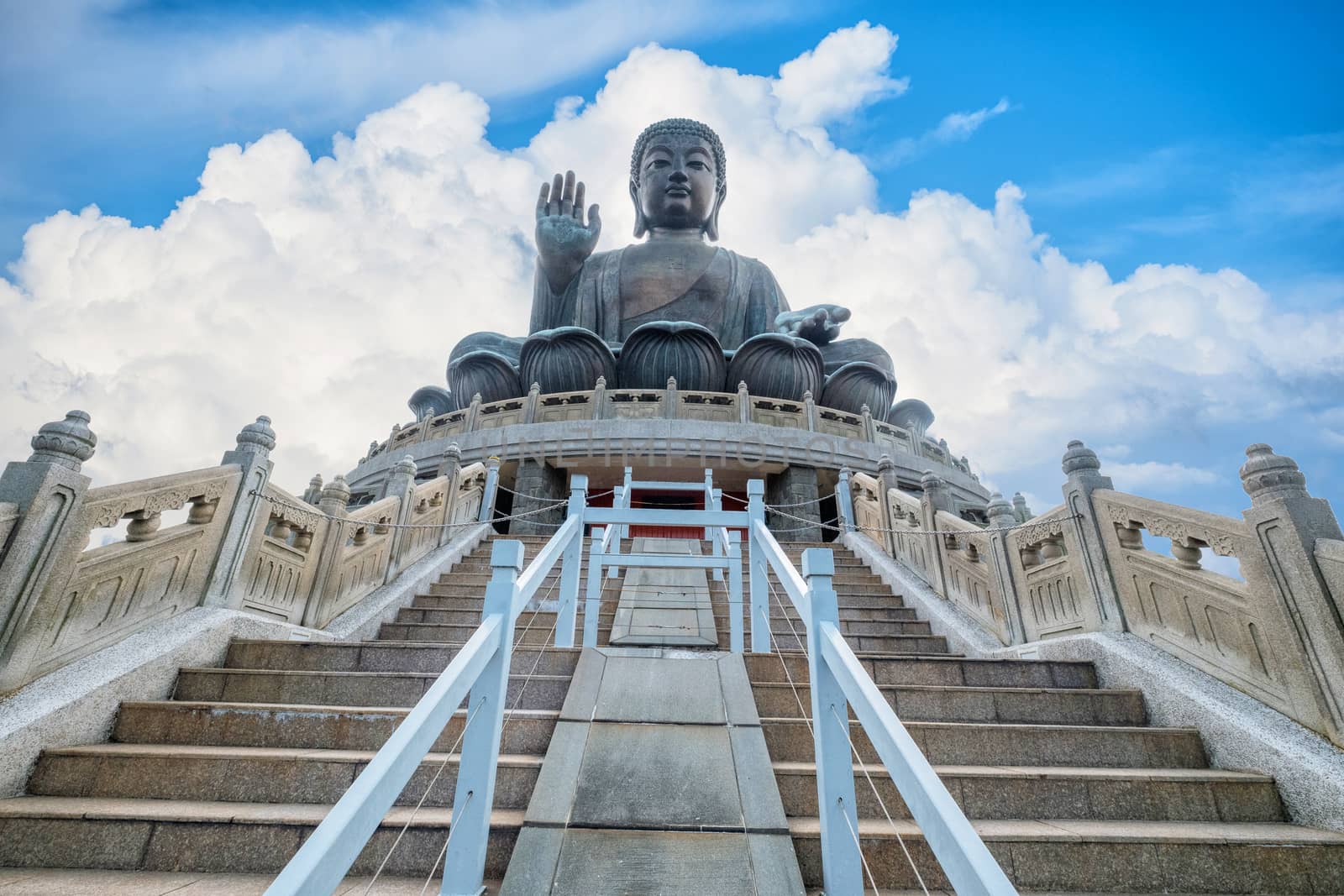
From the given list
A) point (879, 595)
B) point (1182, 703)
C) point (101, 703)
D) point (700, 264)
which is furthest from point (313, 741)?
point (700, 264)

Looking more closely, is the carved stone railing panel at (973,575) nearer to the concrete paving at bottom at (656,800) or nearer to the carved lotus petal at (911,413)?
the concrete paving at bottom at (656,800)

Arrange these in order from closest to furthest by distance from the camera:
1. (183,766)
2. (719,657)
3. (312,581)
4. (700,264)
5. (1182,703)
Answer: (183,766)
(1182,703)
(719,657)
(312,581)
(700,264)

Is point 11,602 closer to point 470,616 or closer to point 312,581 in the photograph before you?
point 312,581

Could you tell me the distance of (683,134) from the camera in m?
19.9

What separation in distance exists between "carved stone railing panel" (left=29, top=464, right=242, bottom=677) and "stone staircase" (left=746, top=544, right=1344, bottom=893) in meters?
3.66

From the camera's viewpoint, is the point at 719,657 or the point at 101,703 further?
the point at 719,657

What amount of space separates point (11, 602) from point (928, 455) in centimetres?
1471

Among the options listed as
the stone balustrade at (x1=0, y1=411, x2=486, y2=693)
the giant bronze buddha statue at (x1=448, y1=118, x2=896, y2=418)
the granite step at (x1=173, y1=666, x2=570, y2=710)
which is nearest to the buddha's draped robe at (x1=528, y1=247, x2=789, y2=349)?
the giant bronze buddha statue at (x1=448, y1=118, x2=896, y2=418)

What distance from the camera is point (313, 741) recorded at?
3.08 m

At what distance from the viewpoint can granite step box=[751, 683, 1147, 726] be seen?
362 centimetres

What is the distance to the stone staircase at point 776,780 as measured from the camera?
7.74 ft

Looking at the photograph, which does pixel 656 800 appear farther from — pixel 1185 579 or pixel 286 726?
pixel 1185 579

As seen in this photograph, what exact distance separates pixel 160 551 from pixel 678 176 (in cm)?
1794

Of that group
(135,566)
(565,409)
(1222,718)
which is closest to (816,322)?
(565,409)
